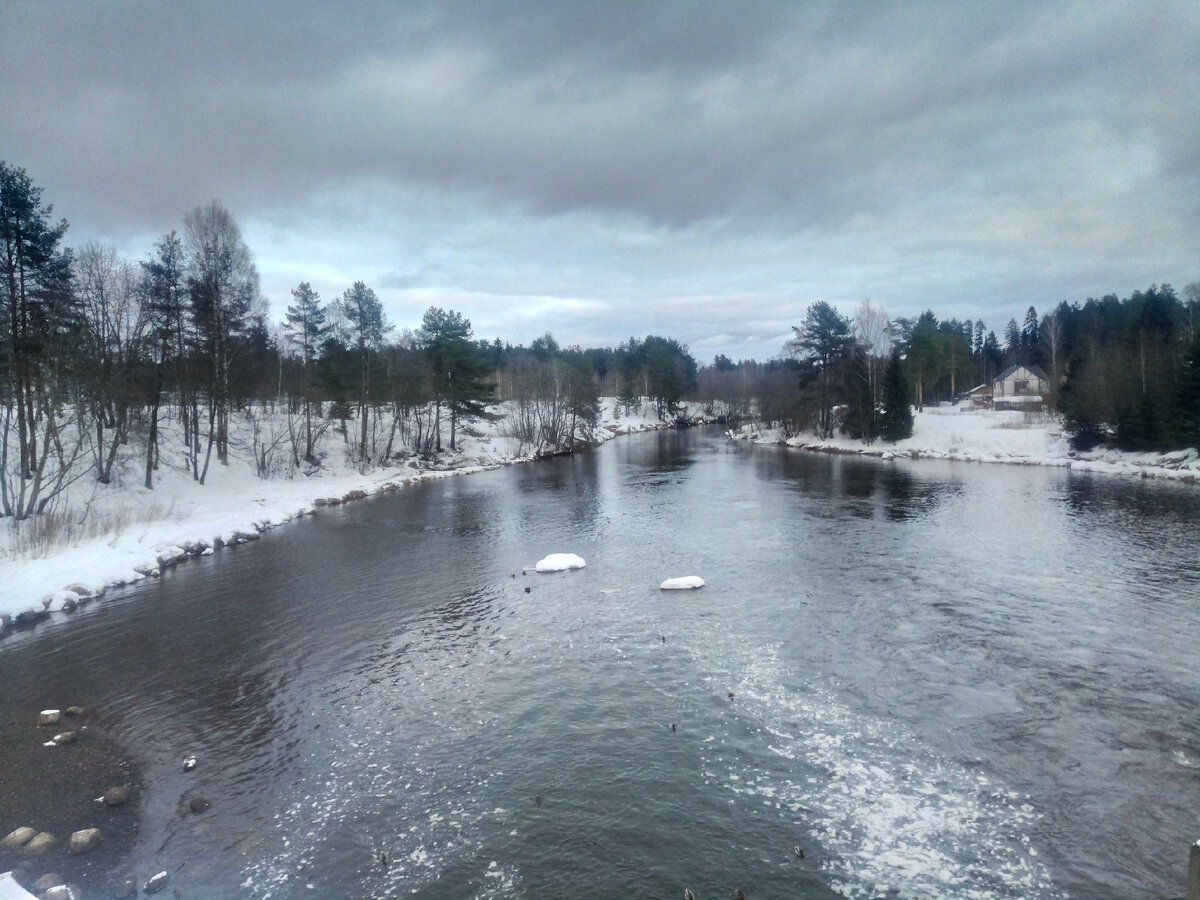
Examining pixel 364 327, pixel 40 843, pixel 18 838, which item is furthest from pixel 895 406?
pixel 18 838

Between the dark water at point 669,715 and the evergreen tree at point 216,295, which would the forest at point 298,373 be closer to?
the evergreen tree at point 216,295

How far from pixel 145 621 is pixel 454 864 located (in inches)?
529

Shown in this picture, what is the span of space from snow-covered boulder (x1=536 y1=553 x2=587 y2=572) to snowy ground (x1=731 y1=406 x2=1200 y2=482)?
3396 centimetres

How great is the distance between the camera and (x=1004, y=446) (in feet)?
170

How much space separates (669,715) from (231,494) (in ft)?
103

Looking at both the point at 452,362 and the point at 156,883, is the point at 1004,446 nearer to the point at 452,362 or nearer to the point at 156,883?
the point at 452,362

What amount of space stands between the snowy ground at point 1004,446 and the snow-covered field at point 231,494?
8 centimetres

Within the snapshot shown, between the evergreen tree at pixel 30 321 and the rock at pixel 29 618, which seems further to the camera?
the evergreen tree at pixel 30 321

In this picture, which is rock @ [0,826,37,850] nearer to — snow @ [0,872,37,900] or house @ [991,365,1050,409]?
snow @ [0,872,37,900]

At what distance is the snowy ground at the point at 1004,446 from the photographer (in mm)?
38344

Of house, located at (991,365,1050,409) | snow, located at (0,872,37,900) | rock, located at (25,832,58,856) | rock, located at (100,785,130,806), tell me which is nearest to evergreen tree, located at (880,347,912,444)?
house, located at (991,365,1050,409)

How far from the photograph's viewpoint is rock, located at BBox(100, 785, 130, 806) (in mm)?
8633

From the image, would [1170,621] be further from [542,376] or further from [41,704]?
[542,376]

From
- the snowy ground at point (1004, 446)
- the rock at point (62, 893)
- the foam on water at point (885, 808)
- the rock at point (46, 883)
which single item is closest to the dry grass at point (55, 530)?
the rock at point (46, 883)
